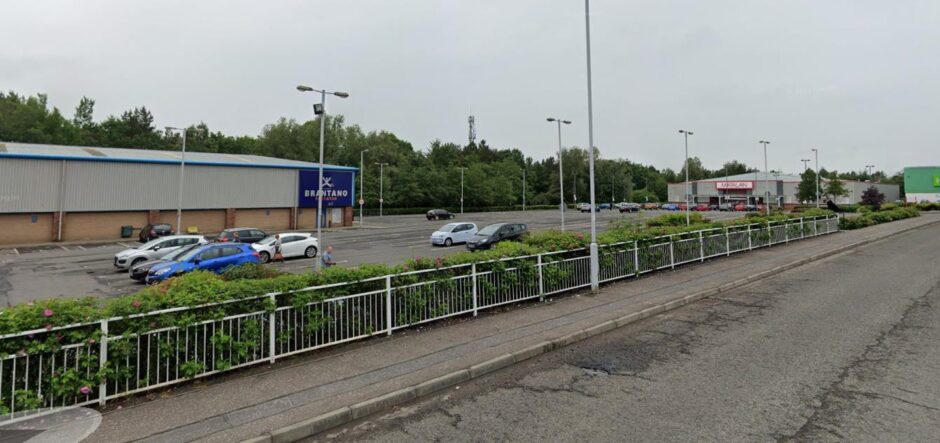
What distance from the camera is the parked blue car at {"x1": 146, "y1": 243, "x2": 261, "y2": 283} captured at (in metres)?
16.2

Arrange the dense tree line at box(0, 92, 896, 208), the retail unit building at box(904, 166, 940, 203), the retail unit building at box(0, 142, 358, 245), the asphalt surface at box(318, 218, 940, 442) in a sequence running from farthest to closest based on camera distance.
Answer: the retail unit building at box(904, 166, 940, 203) < the dense tree line at box(0, 92, 896, 208) < the retail unit building at box(0, 142, 358, 245) < the asphalt surface at box(318, 218, 940, 442)

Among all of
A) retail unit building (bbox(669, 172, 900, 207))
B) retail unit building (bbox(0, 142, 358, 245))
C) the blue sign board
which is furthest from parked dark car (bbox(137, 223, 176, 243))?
retail unit building (bbox(669, 172, 900, 207))

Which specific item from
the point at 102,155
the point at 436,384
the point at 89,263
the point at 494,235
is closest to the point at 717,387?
the point at 436,384

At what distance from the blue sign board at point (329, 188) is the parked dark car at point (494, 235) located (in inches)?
1031

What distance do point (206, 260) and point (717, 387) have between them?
17.3 metres

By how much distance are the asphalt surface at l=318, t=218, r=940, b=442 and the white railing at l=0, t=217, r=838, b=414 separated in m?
2.37

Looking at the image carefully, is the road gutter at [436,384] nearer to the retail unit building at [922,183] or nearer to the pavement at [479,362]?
the pavement at [479,362]

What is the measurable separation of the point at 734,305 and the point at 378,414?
890 centimetres

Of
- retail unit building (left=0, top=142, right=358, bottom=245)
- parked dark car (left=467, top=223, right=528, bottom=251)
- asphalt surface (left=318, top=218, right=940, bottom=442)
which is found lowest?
asphalt surface (left=318, top=218, right=940, bottom=442)

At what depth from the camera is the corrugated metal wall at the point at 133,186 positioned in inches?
1288

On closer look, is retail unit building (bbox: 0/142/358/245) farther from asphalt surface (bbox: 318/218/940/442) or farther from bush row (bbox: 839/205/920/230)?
bush row (bbox: 839/205/920/230)

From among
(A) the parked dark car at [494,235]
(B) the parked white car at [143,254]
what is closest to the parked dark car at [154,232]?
(B) the parked white car at [143,254]

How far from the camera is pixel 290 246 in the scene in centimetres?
2430

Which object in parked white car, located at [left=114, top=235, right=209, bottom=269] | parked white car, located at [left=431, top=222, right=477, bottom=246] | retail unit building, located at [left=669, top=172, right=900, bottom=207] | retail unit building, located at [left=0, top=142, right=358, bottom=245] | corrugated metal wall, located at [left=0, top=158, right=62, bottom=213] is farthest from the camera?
retail unit building, located at [left=669, top=172, right=900, bottom=207]
